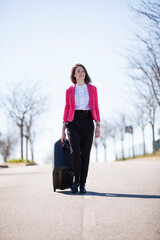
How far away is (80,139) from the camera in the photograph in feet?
16.7

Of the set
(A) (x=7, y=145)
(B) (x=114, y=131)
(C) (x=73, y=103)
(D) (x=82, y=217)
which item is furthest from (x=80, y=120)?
(A) (x=7, y=145)

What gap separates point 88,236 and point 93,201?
1.63m

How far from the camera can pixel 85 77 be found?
536 cm

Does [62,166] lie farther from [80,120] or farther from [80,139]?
[80,120]

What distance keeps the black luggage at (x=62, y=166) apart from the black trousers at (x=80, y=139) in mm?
171

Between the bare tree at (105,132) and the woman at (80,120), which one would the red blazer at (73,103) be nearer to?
the woman at (80,120)

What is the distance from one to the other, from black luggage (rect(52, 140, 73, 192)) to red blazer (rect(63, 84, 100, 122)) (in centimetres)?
45

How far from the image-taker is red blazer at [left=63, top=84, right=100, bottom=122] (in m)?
5.04

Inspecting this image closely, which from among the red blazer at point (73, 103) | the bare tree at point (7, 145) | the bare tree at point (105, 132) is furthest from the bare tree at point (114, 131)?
the red blazer at point (73, 103)

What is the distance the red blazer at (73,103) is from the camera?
5039mm

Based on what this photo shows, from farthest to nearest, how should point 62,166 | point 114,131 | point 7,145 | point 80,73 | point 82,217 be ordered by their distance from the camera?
point 7,145 < point 114,131 < point 80,73 < point 62,166 < point 82,217

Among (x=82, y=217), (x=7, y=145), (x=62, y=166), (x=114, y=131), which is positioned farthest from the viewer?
(x=7, y=145)

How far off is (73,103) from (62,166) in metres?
1.01

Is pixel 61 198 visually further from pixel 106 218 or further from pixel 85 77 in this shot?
pixel 85 77
